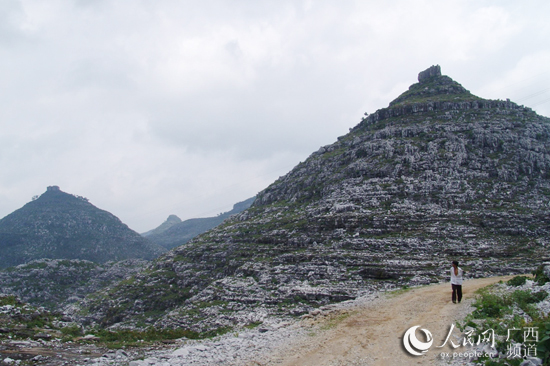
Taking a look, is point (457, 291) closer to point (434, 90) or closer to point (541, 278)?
point (541, 278)

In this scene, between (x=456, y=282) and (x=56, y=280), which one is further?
(x=56, y=280)

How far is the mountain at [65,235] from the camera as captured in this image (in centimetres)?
13588

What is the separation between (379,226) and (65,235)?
486 feet

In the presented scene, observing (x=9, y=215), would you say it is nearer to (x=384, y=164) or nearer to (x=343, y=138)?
(x=343, y=138)

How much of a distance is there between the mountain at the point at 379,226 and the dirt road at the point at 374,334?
13215 mm

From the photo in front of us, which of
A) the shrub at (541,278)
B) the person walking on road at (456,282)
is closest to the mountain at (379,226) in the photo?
the person walking on road at (456,282)

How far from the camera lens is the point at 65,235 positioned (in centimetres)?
14425

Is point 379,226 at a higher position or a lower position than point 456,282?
higher

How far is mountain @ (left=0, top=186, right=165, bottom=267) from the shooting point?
135875 mm

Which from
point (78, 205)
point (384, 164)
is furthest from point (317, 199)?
point (78, 205)

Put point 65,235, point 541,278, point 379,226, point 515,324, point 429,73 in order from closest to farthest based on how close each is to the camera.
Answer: point 515,324
point 541,278
point 379,226
point 429,73
point 65,235

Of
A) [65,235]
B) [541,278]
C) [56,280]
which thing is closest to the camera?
[541,278]

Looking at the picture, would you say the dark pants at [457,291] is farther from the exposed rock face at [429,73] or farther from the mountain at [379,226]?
the exposed rock face at [429,73]

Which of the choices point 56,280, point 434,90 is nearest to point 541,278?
point 434,90
